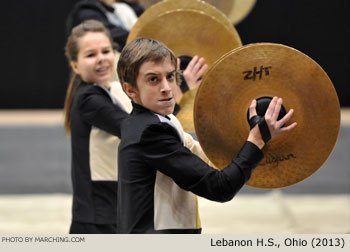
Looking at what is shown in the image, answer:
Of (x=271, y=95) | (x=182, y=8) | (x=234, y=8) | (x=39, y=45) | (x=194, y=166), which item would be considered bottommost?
(x=194, y=166)

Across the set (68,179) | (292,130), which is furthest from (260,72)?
(68,179)

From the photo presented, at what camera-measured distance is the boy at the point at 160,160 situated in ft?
5.48

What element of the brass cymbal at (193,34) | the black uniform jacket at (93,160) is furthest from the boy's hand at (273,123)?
the black uniform jacket at (93,160)

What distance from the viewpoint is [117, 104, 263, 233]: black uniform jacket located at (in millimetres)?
1666

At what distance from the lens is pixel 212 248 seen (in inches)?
64.2

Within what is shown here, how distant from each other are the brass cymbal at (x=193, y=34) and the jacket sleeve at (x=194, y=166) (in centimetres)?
44

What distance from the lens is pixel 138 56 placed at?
5.68 ft

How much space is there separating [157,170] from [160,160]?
0.06 metres

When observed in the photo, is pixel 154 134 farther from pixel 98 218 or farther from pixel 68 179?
pixel 68 179

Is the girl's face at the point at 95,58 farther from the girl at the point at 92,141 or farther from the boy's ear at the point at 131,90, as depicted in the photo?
the boy's ear at the point at 131,90

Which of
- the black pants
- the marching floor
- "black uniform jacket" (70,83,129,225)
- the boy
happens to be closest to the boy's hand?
the boy

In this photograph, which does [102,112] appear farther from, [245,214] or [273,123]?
[245,214]

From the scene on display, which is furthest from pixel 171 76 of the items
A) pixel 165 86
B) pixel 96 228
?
pixel 96 228

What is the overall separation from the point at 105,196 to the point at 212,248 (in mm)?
888
